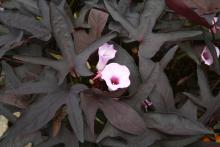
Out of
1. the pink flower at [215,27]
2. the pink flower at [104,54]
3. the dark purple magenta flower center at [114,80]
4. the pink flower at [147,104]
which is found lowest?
the pink flower at [147,104]

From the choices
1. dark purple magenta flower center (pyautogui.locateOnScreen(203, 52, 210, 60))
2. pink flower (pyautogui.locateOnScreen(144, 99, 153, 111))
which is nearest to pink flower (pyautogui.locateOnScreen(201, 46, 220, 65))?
dark purple magenta flower center (pyautogui.locateOnScreen(203, 52, 210, 60))

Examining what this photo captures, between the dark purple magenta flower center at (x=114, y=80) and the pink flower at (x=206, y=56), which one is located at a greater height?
the pink flower at (x=206, y=56)

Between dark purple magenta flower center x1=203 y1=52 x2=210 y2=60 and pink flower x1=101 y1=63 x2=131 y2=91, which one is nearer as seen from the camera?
pink flower x1=101 y1=63 x2=131 y2=91

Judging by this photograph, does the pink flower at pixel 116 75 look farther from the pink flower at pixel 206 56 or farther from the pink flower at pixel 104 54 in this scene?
the pink flower at pixel 206 56

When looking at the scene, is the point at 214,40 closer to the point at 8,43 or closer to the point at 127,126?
the point at 127,126

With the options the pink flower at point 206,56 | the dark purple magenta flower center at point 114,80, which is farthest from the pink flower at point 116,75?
the pink flower at point 206,56

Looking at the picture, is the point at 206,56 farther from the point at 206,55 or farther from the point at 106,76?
the point at 106,76

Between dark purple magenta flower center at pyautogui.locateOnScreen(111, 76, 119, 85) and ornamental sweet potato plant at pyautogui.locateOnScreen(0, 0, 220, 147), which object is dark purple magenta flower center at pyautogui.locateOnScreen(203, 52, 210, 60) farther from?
dark purple magenta flower center at pyautogui.locateOnScreen(111, 76, 119, 85)

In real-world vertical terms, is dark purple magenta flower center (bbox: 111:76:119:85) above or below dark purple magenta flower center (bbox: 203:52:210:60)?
below
